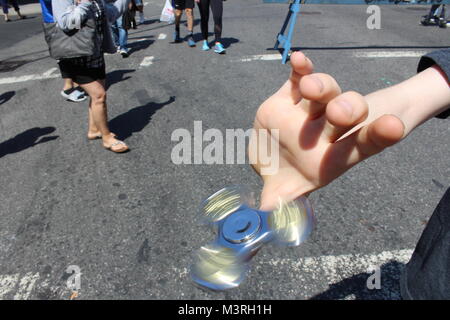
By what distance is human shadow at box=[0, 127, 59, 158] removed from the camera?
358 cm

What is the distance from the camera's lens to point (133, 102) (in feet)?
15.4

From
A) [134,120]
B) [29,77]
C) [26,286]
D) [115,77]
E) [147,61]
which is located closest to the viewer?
[26,286]

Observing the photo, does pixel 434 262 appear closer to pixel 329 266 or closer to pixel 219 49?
pixel 329 266

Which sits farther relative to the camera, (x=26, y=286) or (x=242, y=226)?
(x=26, y=286)

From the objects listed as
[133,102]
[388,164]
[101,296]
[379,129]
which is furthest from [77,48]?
[388,164]

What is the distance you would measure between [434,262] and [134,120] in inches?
148

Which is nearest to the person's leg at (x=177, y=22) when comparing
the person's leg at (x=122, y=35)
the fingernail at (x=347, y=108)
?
the person's leg at (x=122, y=35)

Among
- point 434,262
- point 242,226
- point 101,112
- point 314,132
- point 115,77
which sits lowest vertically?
point 115,77

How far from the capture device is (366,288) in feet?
6.16

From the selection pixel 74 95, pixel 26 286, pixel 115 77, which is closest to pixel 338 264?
pixel 26 286

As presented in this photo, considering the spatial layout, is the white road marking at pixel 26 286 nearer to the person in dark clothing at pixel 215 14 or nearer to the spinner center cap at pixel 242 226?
the spinner center cap at pixel 242 226

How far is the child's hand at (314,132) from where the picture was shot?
609 millimetres

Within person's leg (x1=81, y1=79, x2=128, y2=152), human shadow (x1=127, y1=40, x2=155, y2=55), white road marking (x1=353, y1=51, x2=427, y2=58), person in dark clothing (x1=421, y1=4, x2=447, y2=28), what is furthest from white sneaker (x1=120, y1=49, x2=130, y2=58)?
person in dark clothing (x1=421, y1=4, x2=447, y2=28)

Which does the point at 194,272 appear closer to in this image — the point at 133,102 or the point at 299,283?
the point at 299,283
